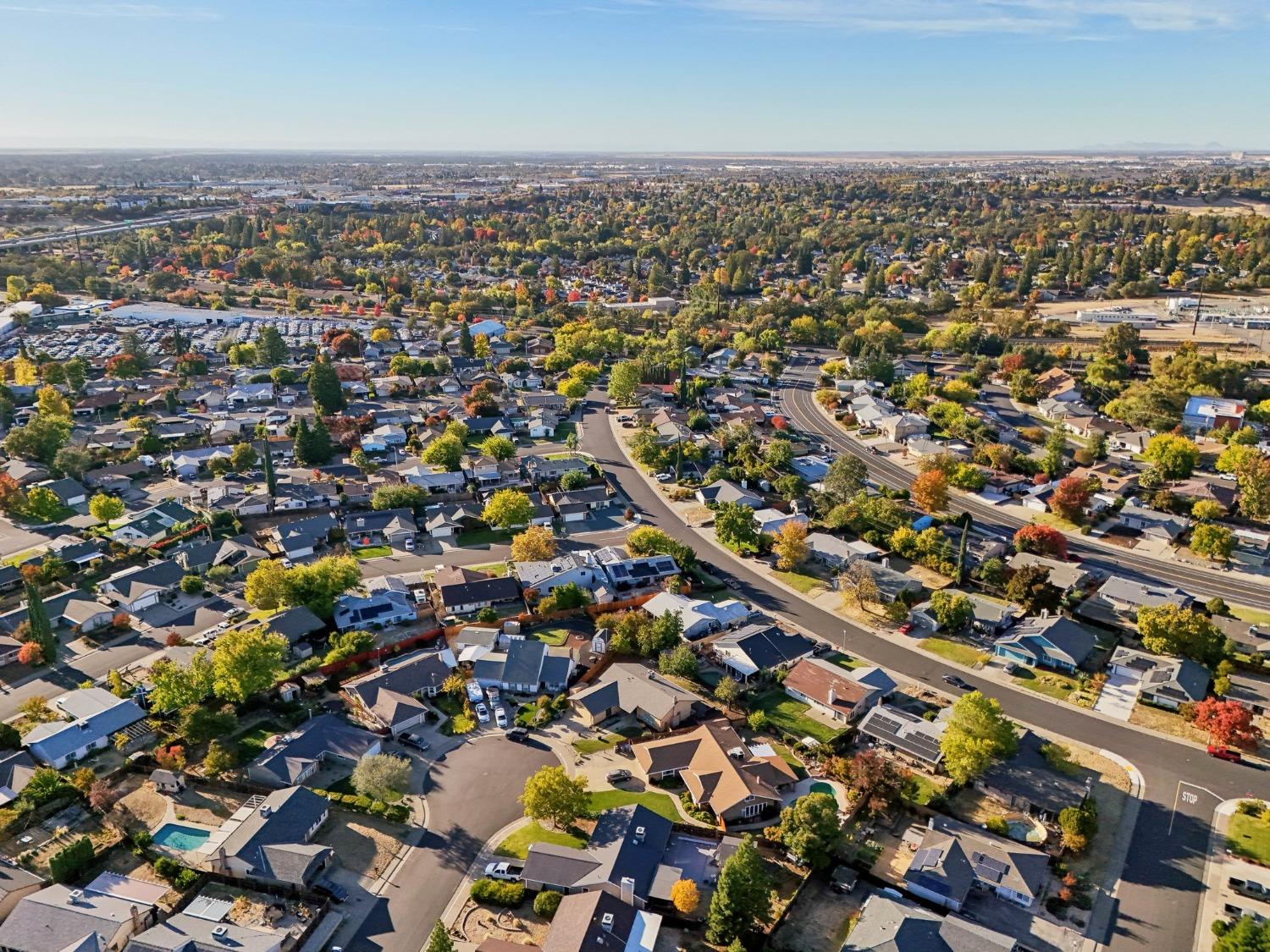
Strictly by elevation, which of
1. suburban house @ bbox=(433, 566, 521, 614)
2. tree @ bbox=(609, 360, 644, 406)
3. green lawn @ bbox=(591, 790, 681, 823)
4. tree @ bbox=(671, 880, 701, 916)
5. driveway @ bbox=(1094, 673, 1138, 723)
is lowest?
green lawn @ bbox=(591, 790, 681, 823)

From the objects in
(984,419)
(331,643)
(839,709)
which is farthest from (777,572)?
(984,419)

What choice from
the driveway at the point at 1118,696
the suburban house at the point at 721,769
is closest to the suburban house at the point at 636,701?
the suburban house at the point at 721,769

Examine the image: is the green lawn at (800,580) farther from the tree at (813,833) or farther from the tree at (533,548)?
the tree at (813,833)

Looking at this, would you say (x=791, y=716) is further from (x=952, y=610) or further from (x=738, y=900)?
(x=738, y=900)

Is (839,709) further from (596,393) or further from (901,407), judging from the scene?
(596,393)

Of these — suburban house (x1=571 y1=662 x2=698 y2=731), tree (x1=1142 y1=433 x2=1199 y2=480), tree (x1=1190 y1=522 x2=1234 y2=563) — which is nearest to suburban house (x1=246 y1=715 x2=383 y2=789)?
suburban house (x1=571 y1=662 x2=698 y2=731)

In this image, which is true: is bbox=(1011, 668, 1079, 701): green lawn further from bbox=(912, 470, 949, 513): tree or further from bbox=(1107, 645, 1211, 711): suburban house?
bbox=(912, 470, 949, 513): tree
